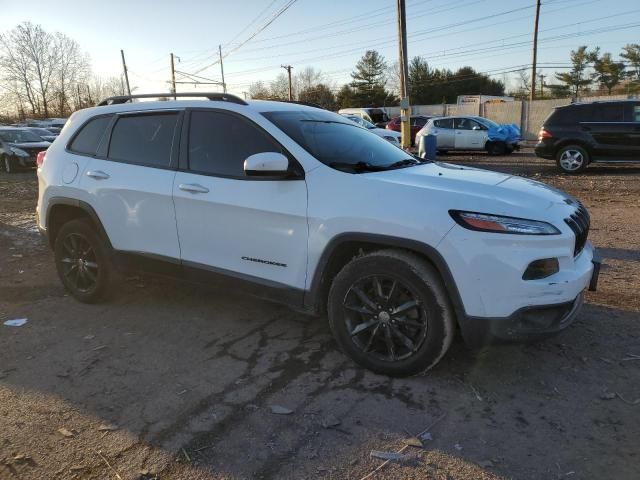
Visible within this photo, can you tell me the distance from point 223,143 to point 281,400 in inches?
76.1

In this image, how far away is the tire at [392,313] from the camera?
313 centimetres

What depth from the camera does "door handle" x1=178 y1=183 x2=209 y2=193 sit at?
3.88 m

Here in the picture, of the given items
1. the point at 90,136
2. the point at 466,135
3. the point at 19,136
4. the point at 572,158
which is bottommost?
the point at 572,158

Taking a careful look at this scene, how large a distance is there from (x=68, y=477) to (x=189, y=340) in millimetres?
1604

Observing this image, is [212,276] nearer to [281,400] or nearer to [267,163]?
[267,163]

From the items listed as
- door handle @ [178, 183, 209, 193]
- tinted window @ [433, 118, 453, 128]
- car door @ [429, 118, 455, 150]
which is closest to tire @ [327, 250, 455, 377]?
door handle @ [178, 183, 209, 193]

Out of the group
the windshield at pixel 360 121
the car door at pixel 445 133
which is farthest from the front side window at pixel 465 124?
the windshield at pixel 360 121

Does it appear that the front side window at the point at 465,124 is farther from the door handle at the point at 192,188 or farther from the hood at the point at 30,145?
the door handle at the point at 192,188

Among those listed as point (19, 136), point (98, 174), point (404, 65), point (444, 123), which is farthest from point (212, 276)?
point (19, 136)

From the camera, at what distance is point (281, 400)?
318 centimetres

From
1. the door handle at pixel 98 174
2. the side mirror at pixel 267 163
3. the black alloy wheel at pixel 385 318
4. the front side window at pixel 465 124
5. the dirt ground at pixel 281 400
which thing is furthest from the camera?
the front side window at pixel 465 124

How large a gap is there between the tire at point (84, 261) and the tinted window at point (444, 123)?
18485mm

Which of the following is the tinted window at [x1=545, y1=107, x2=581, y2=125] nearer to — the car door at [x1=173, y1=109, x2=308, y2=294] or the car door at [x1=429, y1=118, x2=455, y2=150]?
the car door at [x1=429, y1=118, x2=455, y2=150]

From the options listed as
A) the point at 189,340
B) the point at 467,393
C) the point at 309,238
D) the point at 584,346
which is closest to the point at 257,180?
the point at 309,238
